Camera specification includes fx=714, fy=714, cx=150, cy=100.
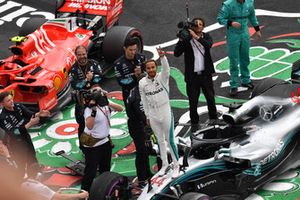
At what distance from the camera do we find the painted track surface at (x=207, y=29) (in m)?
13.4

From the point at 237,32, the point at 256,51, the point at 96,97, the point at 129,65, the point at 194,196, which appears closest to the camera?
the point at 194,196

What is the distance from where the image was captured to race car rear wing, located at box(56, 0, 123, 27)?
47.3 feet

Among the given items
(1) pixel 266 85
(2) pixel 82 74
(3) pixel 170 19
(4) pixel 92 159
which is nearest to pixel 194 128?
(1) pixel 266 85

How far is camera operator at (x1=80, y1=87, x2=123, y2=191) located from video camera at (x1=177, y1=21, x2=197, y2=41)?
1.73m

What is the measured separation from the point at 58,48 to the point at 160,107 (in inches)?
180

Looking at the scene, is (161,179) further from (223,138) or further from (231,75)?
(231,75)

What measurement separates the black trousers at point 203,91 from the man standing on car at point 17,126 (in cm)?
248

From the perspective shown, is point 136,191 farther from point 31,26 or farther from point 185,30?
point 31,26

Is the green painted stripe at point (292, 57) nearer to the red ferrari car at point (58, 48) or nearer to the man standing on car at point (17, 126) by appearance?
the red ferrari car at point (58, 48)

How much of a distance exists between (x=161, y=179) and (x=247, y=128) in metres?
1.44

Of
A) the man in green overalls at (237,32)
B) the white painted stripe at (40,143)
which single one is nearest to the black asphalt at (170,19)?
the man in green overalls at (237,32)

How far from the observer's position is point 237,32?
1252 cm

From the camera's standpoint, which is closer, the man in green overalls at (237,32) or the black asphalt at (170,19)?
the man in green overalls at (237,32)

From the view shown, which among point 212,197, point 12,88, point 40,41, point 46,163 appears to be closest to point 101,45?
point 40,41
